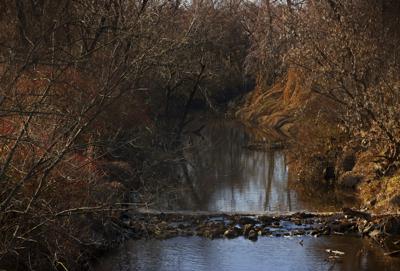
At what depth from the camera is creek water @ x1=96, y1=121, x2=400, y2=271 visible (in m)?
11.8

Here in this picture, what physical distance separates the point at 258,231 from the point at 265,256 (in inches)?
67.6

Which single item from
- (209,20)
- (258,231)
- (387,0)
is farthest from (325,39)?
(209,20)

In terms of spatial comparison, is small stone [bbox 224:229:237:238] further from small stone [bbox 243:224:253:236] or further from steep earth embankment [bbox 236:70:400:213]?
steep earth embankment [bbox 236:70:400:213]

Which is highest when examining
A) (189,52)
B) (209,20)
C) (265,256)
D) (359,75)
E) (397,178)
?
(209,20)

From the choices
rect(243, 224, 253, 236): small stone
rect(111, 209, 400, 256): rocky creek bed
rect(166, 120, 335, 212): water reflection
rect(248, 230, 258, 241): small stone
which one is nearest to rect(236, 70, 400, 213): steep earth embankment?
rect(166, 120, 335, 212): water reflection

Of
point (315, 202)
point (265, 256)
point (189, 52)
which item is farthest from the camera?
point (189, 52)

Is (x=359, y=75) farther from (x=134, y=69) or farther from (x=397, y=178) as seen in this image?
(x=134, y=69)

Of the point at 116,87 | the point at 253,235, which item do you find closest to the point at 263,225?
the point at 253,235

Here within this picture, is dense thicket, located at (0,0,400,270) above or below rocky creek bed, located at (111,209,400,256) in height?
above

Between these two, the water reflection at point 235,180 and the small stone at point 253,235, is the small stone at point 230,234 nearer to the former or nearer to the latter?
the small stone at point 253,235

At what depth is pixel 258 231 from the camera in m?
13.9

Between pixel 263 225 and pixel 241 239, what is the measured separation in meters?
1.17

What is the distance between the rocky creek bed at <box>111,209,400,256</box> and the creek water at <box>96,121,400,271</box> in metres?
0.30

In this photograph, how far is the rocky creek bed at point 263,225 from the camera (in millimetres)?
13453
